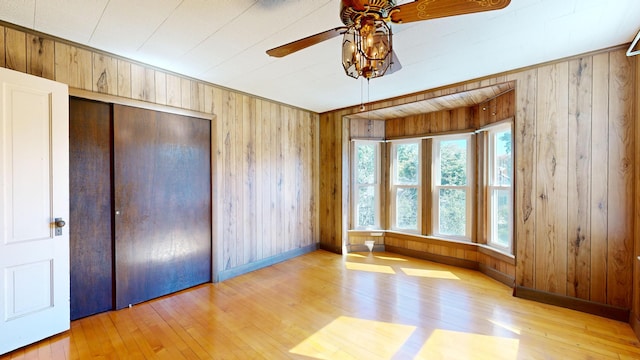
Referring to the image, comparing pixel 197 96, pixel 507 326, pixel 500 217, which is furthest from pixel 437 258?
pixel 197 96

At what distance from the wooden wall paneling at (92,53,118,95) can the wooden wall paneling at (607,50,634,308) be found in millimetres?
4457

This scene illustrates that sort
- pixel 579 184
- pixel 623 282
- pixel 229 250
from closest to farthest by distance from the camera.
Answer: pixel 623 282 < pixel 579 184 < pixel 229 250

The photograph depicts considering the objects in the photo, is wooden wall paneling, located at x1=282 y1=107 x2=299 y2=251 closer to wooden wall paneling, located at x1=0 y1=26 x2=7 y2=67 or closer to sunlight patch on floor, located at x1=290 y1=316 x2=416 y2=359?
sunlight patch on floor, located at x1=290 y1=316 x2=416 y2=359

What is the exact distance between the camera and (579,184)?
2.54 metres

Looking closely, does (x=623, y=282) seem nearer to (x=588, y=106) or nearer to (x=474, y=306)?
(x=474, y=306)

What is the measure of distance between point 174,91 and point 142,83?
307mm

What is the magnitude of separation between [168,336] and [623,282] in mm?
3894

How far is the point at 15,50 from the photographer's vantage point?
2.04 m

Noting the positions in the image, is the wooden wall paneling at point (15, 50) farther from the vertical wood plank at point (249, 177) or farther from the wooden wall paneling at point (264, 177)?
the wooden wall paneling at point (264, 177)

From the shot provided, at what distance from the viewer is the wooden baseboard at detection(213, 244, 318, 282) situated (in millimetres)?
3390

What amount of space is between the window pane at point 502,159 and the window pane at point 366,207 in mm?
1845

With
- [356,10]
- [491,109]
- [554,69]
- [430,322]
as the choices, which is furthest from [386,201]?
[356,10]

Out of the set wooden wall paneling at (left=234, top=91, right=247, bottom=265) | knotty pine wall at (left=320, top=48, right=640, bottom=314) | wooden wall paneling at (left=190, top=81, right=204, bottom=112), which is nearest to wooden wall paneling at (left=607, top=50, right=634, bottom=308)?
knotty pine wall at (left=320, top=48, right=640, bottom=314)

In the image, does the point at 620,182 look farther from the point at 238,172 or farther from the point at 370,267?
the point at 238,172
